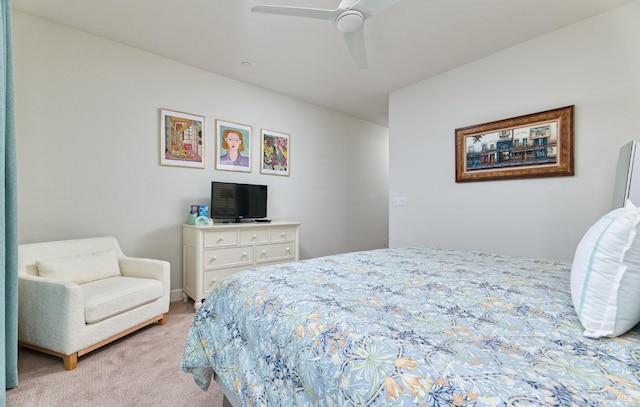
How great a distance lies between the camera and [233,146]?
3635 millimetres

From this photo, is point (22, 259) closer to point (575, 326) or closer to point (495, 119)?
point (575, 326)

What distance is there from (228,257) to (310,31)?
248cm

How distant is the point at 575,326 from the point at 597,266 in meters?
0.20

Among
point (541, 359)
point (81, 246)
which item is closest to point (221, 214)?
point (81, 246)

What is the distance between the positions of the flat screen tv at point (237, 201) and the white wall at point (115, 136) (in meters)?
0.23

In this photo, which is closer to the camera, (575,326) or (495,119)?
(575,326)

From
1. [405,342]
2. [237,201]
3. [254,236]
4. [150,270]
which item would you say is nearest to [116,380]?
[150,270]

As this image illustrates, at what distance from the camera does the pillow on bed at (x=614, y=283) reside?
2.64 feet

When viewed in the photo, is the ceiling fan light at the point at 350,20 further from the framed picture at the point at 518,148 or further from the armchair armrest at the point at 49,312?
the armchair armrest at the point at 49,312

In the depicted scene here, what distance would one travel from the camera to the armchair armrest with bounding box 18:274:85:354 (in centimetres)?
180

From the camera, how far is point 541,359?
695mm

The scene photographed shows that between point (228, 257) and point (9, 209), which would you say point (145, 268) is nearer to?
point (228, 257)

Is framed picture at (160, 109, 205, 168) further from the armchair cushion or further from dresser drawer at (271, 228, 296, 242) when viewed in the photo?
the armchair cushion

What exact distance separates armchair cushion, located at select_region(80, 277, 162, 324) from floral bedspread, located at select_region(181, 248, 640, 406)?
1.06 meters
